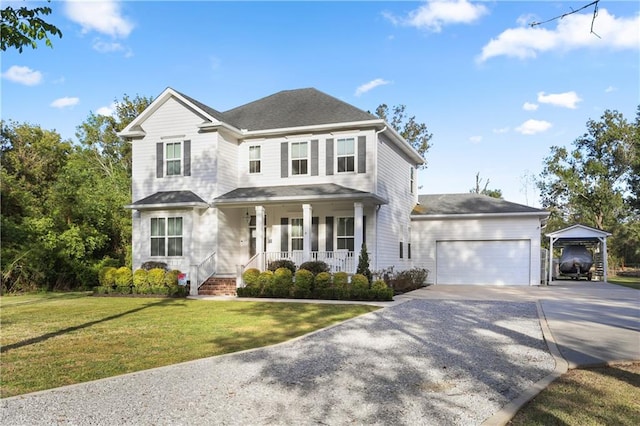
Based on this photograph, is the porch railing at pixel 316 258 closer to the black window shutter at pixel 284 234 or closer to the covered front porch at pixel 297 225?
the covered front porch at pixel 297 225

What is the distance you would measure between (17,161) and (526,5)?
109ft

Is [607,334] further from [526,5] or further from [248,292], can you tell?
[248,292]

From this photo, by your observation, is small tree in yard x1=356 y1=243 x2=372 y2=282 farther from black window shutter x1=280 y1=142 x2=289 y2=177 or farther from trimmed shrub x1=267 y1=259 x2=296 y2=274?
black window shutter x1=280 y1=142 x2=289 y2=177

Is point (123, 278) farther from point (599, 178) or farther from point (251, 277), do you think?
point (599, 178)

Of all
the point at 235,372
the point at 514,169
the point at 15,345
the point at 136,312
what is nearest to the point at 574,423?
the point at 235,372

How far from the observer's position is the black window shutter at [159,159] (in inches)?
790

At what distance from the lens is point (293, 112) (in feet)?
68.2

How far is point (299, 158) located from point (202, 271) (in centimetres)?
596

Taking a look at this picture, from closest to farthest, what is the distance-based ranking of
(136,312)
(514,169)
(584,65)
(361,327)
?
(584,65), (361,327), (136,312), (514,169)

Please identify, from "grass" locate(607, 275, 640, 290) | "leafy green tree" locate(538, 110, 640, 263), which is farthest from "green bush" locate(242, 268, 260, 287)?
"leafy green tree" locate(538, 110, 640, 263)

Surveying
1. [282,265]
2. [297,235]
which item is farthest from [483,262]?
[282,265]

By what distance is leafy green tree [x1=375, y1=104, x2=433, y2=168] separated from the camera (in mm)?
40156

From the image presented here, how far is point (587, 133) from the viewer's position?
4156 centimetres

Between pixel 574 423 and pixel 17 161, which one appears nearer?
pixel 574 423
